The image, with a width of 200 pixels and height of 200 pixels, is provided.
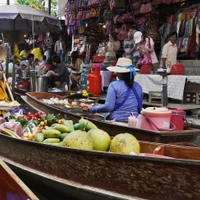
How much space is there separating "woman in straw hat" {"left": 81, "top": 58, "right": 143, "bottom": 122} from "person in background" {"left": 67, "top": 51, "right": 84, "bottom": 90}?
8.62 meters

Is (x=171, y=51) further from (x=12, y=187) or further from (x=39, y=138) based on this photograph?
(x=12, y=187)

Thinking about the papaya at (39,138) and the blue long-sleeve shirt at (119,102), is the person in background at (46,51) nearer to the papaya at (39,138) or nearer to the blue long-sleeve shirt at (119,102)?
the blue long-sleeve shirt at (119,102)

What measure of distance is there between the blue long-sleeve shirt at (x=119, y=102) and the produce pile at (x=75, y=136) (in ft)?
2.49

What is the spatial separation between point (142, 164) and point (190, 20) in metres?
7.86

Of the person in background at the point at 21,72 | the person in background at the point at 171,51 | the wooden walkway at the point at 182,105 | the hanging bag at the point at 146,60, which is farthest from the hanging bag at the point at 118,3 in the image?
the wooden walkway at the point at 182,105

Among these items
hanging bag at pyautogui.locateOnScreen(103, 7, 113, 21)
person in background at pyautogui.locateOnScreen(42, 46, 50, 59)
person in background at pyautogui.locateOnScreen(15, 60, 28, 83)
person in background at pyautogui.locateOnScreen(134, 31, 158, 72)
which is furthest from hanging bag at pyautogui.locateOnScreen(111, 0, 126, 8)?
person in background at pyautogui.locateOnScreen(42, 46, 50, 59)

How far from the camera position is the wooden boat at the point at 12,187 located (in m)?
2.53

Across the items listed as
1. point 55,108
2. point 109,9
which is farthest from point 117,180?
point 109,9

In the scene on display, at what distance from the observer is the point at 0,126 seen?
5023mm

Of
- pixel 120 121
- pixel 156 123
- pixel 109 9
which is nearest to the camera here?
pixel 156 123

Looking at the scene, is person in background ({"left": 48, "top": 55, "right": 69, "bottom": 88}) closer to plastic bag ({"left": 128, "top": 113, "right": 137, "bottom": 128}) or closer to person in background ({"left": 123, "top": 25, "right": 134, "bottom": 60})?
person in background ({"left": 123, "top": 25, "right": 134, "bottom": 60})

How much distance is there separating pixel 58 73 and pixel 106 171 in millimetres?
9098

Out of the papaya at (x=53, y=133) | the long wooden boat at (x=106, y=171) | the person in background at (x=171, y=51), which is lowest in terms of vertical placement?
the long wooden boat at (x=106, y=171)

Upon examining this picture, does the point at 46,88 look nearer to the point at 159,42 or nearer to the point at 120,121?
the point at 159,42
